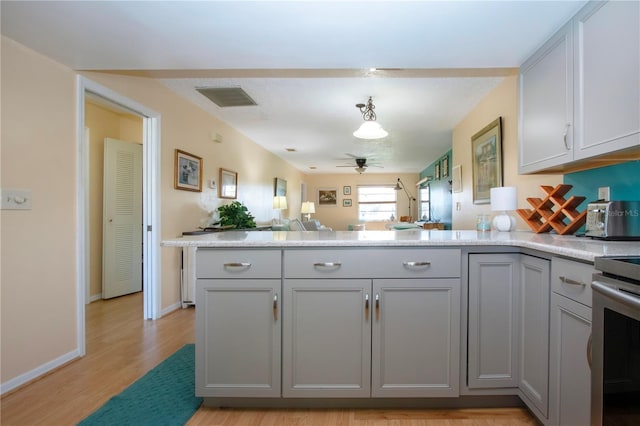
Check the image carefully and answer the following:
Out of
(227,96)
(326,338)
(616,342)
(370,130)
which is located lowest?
(326,338)

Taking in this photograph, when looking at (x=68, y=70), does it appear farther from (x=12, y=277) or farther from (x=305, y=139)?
(x=305, y=139)

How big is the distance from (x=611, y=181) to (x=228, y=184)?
4.10 m

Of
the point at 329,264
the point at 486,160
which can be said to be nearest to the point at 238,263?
the point at 329,264

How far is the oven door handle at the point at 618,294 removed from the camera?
A: 0.89 m

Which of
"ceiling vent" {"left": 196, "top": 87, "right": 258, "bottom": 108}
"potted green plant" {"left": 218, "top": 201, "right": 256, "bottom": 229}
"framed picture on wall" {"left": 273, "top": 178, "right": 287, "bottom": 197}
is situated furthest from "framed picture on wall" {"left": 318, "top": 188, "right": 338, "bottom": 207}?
"ceiling vent" {"left": 196, "top": 87, "right": 258, "bottom": 108}

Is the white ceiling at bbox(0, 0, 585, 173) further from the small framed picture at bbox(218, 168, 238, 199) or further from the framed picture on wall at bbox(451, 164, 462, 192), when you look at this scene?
the small framed picture at bbox(218, 168, 238, 199)

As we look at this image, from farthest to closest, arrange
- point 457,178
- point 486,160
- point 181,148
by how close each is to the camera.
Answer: point 457,178 < point 181,148 < point 486,160

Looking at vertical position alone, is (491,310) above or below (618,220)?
below

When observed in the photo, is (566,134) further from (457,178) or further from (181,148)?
(181,148)

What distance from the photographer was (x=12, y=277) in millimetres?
1891

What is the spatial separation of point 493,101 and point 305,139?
9.90ft

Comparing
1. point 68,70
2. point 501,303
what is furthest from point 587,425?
point 68,70

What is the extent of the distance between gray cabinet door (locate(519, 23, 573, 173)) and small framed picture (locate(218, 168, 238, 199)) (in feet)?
11.6

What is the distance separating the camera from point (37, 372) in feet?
6.59
